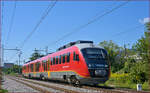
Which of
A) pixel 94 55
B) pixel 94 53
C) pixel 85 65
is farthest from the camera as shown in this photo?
pixel 94 53

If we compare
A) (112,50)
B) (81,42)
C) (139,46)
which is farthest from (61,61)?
(112,50)

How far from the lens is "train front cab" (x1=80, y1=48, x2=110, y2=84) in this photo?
52.3 ft

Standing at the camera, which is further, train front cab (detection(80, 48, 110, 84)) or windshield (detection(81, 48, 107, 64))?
windshield (detection(81, 48, 107, 64))

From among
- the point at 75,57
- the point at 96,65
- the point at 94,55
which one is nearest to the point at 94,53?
the point at 94,55

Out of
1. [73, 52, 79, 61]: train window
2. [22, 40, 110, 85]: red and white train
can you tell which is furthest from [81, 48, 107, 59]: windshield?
[73, 52, 79, 61]: train window

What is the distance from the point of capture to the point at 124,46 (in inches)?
2518

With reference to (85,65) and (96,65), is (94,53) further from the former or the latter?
(85,65)

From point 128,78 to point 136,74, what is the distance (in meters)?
1.80

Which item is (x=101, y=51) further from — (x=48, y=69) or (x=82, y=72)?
(x=48, y=69)

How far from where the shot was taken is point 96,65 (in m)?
16.1

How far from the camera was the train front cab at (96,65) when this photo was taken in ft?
Result: 52.3

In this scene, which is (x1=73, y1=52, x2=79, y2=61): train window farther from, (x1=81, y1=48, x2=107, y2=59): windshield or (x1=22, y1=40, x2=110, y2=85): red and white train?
(x1=81, y1=48, x2=107, y2=59): windshield

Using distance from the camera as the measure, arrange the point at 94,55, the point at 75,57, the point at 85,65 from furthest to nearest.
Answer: the point at 75,57, the point at 94,55, the point at 85,65

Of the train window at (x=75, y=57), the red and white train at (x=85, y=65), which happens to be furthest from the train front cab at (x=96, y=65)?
the train window at (x=75, y=57)
